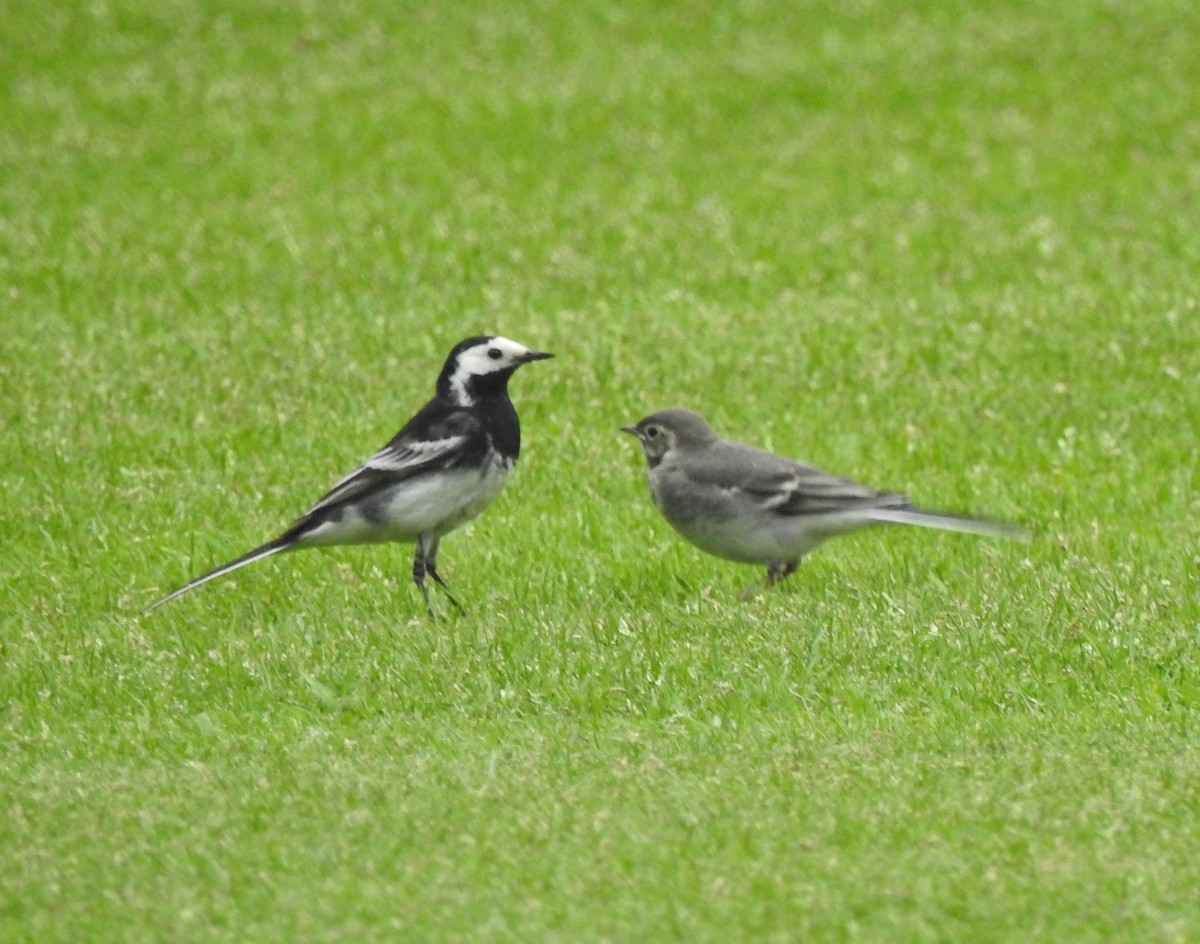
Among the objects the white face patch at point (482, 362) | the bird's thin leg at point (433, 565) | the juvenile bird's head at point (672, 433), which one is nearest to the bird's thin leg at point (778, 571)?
the juvenile bird's head at point (672, 433)

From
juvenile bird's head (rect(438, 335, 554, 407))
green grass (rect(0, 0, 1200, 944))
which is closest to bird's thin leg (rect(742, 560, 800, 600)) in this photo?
green grass (rect(0, 0, 1200, 944))

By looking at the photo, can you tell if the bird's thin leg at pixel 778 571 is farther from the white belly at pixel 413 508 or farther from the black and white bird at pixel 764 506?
the white belly at pixel 413 508

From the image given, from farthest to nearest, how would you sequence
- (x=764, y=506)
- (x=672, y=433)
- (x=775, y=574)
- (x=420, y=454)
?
(x=672, y=433) → (x=775, y=574) → (x=420, y=454) → (x=764, y=506)

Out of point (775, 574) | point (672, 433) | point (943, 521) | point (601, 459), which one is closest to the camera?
point (943, 521)

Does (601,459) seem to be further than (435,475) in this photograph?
Yes

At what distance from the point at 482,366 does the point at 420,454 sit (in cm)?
67

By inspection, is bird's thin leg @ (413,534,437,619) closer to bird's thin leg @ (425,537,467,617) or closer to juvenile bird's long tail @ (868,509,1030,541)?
bird's thin leg @ (425,537,467,617)

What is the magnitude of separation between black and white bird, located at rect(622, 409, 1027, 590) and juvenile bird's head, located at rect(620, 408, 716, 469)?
20cm

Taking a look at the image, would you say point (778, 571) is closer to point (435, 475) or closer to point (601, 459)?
point (435, 475)

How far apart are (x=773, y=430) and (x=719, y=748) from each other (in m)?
5.95

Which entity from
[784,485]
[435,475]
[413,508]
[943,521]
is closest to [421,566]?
[413,508]

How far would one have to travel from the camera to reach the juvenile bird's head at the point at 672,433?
1088 centimetres

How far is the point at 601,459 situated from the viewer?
13.1 meters

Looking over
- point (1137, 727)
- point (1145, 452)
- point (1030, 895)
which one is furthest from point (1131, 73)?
point (1030, 895)
